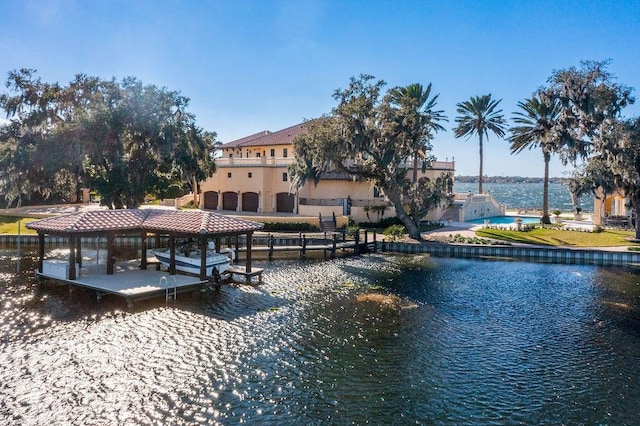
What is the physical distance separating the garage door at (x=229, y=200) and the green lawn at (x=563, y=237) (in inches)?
1126

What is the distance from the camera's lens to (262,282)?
28.8 meters

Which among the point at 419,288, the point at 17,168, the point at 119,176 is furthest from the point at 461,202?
the point at 17,168

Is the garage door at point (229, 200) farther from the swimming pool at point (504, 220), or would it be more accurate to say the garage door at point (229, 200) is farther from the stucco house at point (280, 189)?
the swimming pool at point (504, 220)

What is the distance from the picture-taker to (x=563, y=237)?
4459 centimetres

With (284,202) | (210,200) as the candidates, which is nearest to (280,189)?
(284,202)

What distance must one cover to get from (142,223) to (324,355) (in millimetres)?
15271

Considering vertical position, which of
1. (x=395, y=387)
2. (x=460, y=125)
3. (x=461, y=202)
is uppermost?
(x=460, y=125)

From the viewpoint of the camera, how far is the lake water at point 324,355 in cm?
1362

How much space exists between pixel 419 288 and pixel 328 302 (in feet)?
21.2

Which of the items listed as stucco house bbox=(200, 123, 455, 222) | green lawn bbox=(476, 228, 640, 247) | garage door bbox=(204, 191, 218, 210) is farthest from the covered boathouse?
garage door bbox=(204, 191, 218, 210)

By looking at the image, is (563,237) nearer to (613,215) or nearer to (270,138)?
(613,215)

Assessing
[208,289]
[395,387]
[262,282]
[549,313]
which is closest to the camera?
[395,387]

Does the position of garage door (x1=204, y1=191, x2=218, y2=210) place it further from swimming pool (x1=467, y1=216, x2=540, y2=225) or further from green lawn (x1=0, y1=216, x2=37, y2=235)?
swimming pool (x1=467, y1=216, x2=540, y2=225)

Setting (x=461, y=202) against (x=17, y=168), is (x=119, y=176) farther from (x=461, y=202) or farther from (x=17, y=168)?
(x=461, y=202)
